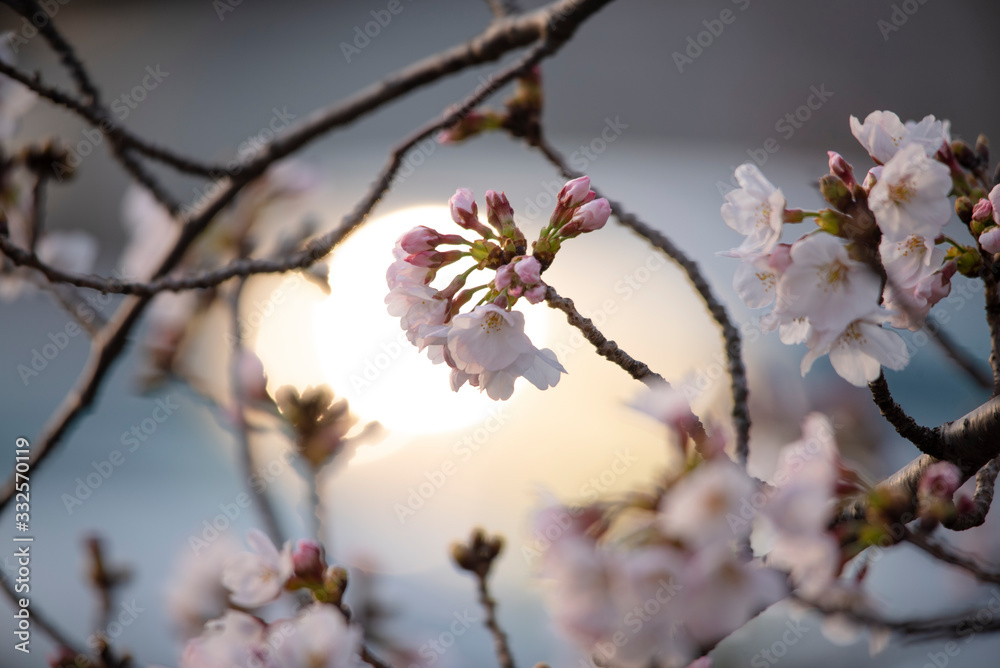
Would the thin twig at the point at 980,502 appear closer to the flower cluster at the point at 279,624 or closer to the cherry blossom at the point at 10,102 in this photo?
the flower cluster at the point at 279,624

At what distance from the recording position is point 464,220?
1.86 ft

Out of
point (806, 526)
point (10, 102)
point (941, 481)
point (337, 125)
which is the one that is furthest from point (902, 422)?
point (10, 102)

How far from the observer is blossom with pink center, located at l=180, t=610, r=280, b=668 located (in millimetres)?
619

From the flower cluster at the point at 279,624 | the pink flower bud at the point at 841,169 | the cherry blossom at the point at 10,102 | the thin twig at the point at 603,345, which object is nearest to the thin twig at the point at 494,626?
the flower cluster at the point at 279,624

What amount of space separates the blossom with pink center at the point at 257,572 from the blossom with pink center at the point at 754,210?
565 millimetres

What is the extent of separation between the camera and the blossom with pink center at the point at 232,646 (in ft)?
2.03

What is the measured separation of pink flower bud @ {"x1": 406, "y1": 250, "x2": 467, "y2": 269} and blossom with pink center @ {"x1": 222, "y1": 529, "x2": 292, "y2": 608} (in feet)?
1.17

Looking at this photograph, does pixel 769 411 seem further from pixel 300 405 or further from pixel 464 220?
pixel 464 220

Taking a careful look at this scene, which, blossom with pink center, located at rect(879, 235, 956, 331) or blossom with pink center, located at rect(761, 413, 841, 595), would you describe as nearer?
blossom with pink center, located at rect(761, 413, 841, 595)

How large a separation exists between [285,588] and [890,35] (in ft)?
7.78

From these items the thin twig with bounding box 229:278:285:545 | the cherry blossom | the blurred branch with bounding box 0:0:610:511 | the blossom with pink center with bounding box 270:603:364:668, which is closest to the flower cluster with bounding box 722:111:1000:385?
the blurred branch with bounding box 0:0:610:511

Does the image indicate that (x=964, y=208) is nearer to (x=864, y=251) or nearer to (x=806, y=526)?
(x=864, y=251)

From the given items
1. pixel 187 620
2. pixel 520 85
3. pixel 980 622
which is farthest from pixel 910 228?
pixel 187 620

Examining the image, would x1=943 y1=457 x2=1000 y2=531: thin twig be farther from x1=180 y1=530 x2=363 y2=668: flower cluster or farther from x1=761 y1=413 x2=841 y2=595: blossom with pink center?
x1=180 y1=530 x2=363 y2=668: flower cluster
